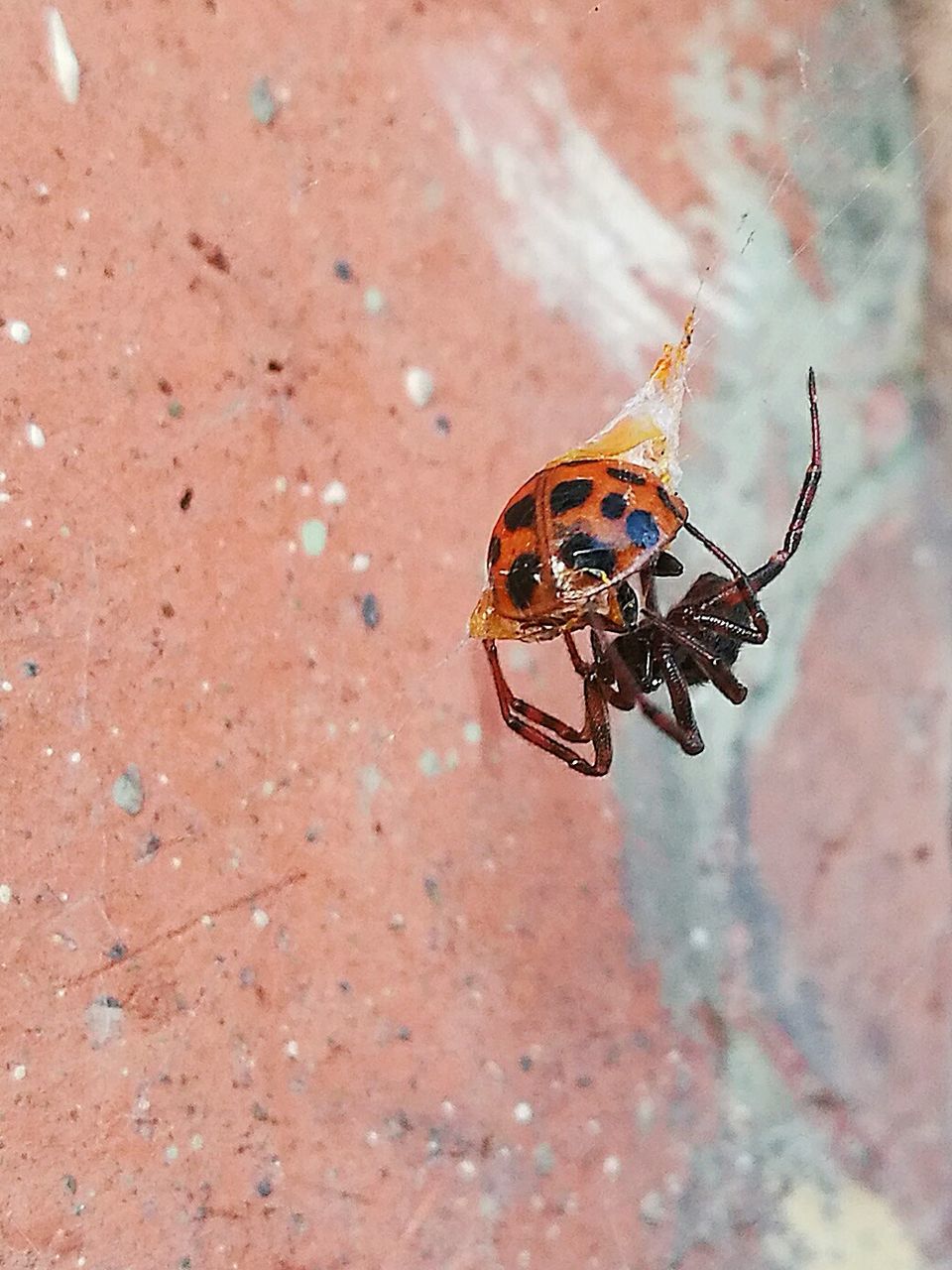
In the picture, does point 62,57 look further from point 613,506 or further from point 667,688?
point 667,688

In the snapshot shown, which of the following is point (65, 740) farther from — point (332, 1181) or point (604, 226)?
point (604, 226)

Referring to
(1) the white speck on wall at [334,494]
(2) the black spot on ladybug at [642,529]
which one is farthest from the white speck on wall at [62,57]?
(2) the black spot on ladybug at [642,529]

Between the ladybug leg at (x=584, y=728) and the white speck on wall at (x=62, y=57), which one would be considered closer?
the white speck on wall at (x=62, y=57)

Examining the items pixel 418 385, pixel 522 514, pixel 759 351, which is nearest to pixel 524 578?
pixel 522 514

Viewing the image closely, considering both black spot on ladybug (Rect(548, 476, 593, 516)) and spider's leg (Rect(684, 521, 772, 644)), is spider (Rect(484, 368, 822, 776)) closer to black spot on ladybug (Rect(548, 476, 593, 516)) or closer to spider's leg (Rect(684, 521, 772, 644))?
spider's leg (Rect(684, 521, 772, 644))

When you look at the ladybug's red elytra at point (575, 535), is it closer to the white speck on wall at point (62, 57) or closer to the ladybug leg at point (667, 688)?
the ladybug leg at point (667, 688)

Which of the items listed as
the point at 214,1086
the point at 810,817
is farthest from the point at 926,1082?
the point at 214,1086
